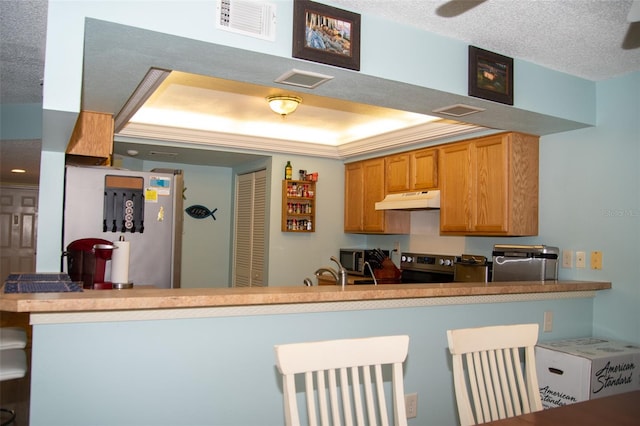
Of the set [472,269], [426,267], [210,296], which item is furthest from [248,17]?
[426,267]

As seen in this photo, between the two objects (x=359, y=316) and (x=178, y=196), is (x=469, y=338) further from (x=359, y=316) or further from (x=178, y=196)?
(x=178, y=196)

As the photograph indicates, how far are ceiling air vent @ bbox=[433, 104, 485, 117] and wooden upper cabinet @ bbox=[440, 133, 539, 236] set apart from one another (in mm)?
787

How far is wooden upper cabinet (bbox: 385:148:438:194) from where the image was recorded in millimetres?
4562

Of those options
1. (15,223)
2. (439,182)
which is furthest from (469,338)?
(15,223)

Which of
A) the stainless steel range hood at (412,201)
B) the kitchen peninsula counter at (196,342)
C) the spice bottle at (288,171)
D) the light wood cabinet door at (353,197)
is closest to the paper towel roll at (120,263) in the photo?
the kitchen peninsula counter at (196,342)

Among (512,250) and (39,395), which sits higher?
(512,250)

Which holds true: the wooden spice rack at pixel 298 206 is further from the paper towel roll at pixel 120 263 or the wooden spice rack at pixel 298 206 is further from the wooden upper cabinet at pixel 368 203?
the paper towel roll at pixel 120 263

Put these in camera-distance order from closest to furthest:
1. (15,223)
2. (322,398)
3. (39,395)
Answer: (322,398) → (39,395) → (15,223)

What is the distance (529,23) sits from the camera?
8.38ft

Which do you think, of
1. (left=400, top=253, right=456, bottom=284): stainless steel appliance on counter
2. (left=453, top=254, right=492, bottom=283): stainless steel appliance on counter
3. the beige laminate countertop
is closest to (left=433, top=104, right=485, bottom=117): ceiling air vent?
the beige laminate countertop

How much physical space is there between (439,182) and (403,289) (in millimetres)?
2140

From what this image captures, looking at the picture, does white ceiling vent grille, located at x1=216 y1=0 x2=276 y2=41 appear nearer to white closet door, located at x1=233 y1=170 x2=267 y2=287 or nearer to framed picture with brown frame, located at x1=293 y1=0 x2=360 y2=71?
framed picture with brown frame, located at x1=293 y1=0 x2=360 y2=71

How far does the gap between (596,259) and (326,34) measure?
2436 mm

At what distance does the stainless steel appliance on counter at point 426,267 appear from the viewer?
15.5 ft
